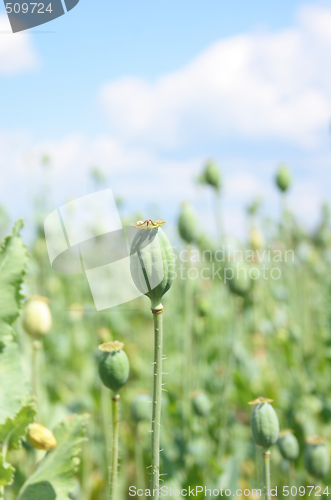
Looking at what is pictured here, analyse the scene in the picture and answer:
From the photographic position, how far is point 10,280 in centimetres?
58

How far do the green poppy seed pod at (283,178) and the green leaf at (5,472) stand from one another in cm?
122

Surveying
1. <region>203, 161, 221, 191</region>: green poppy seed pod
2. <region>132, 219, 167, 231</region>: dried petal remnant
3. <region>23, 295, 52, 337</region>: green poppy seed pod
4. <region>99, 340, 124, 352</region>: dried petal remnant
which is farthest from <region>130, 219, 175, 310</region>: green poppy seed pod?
<region>203, 161, 221, 191</region>: green poppy seed pod

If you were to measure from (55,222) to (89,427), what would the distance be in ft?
3.14

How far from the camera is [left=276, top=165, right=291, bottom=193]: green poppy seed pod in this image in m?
1.50

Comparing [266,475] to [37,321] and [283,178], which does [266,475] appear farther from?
[283,178]

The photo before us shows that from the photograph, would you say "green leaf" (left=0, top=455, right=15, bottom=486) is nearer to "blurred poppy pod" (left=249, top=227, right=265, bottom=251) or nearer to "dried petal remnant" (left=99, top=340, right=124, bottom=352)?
"dried petal remnant" (left=99, top=340, right=124, bottom=352)

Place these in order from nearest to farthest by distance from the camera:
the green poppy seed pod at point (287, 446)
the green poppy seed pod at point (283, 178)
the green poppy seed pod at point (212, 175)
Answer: the green poppy seed pod at point (287, 446) < the green poppy seed pod at point (212, 175) < the green poppy seed pod at point (283, 178)

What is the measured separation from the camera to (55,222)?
0.89 metres

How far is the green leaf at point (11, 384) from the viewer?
1.84 feet

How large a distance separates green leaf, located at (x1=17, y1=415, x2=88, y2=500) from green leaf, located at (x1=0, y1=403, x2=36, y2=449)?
56 mm

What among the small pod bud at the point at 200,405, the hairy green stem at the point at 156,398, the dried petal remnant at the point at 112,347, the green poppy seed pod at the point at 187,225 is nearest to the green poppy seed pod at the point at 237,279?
the green poppy seed pod at the point at 187,225

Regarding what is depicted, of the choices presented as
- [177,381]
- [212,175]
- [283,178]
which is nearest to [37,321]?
[212,175]

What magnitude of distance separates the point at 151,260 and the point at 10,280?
0.76 feet

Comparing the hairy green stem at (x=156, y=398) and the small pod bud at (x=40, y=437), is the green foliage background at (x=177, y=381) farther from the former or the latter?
the hairy green stem at (x=156, y=398)
